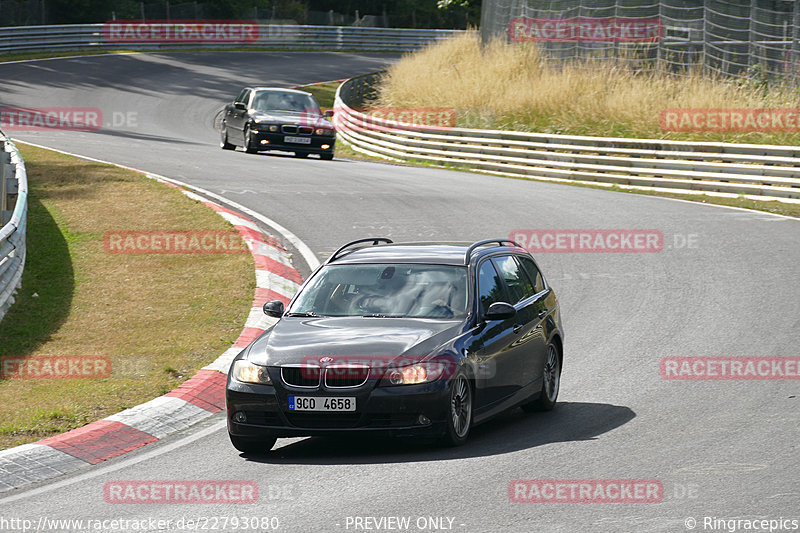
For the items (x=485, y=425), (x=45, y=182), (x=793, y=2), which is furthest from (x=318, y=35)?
(x=485, y=425)

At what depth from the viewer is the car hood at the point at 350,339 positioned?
8203 mm

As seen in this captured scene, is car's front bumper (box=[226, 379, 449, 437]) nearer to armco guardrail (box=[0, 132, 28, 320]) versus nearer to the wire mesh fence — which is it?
armco guardrail (box=[0, 132, 28, 320])

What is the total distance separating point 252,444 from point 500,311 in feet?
6.88

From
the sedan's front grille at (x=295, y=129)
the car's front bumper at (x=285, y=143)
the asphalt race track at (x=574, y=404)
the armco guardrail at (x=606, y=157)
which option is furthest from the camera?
the car's front bumper at (x=285, y=143)

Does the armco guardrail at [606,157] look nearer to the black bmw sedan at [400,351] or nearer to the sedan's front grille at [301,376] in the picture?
the black bmw sedan at [400,351]

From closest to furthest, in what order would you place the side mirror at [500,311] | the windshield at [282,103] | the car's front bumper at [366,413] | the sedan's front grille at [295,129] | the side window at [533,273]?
the car's front bumper at [366,413] → the side mirror at [500,311] → the side window at [533,273] → the sedan's front grille at [295,129] → the windshield at [282,103]

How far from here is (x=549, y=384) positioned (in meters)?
9.97

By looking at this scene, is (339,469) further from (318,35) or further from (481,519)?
(318,35)

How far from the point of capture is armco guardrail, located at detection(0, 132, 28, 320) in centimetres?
1296

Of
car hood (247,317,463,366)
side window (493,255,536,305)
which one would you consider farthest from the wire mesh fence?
car hood (247,317,463,366)

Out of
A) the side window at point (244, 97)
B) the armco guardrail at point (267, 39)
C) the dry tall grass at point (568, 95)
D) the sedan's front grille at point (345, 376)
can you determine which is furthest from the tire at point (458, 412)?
the armco guardrail at point (267, 39)

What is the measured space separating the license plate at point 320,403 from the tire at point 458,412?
68 centimetres

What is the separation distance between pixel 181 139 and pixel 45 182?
513 inches

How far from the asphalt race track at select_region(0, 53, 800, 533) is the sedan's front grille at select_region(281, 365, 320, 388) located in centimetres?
54
